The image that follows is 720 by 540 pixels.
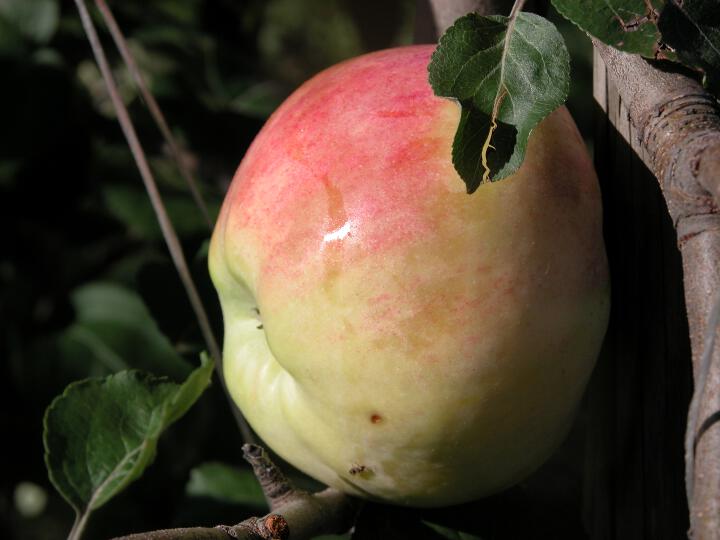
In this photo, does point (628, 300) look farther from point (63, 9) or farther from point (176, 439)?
point (63, 9)

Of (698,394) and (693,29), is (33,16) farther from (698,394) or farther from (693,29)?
(698,394)

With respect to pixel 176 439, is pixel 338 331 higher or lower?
higher

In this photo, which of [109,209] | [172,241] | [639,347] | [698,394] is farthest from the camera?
[109,209]

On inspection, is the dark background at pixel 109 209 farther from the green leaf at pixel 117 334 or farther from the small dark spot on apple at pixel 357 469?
the small dark spot on apple at pixel 357 469

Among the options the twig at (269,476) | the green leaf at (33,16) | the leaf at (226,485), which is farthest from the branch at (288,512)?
the green leaf at (33,16)

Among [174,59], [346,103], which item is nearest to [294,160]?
[346,103]

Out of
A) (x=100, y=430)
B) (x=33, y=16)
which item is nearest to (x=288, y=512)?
(x=100, y=430)
